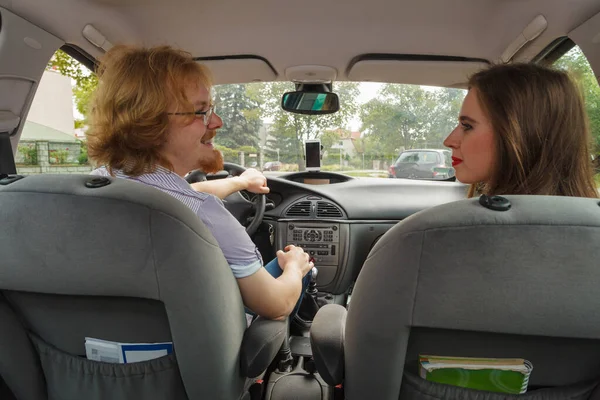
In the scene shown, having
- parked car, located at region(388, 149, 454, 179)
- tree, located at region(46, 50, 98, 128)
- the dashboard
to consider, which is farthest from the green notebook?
tree, located at region(46, 50, 98, 128)

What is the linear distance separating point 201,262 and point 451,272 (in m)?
0.62

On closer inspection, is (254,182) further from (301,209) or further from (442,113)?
(442,113)

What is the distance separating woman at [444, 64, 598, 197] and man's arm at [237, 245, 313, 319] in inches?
32.7

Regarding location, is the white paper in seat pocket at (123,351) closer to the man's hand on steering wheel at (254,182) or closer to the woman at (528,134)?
the woman at (528,134)

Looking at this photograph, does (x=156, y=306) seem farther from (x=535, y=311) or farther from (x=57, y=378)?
(x=535, y=311)

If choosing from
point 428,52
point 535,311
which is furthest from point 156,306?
point 428,52

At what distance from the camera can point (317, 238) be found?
335cm

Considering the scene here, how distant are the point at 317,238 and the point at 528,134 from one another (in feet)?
6.87

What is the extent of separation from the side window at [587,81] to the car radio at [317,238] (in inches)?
71.6

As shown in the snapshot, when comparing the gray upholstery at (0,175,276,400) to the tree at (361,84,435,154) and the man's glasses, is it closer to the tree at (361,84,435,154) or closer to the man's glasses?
the man's glasses

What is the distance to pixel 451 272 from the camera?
92 cm

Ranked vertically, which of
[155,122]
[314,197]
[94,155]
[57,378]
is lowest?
[57,378]

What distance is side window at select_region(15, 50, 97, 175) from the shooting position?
2.60 m

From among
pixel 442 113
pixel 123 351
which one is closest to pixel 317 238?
pixel 442 113
